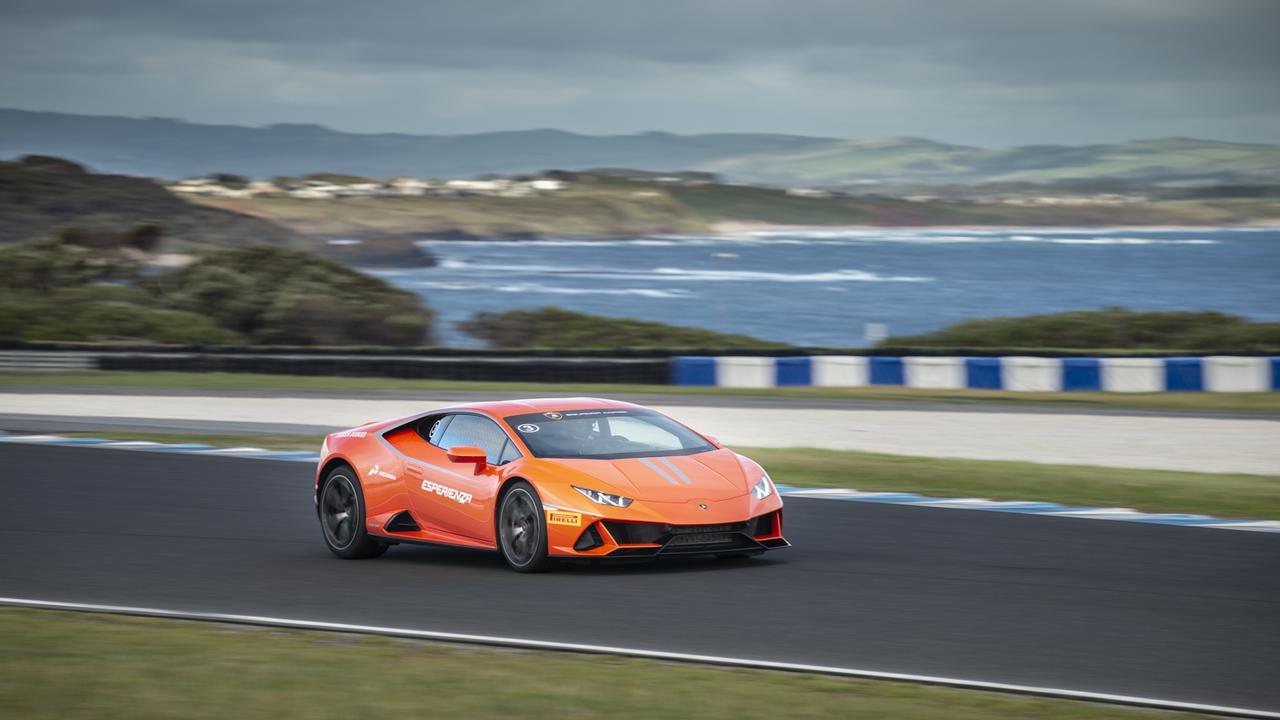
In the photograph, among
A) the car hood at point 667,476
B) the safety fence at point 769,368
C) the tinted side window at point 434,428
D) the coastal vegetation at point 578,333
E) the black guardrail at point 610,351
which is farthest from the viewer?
the coastal vegetation at point 578,333

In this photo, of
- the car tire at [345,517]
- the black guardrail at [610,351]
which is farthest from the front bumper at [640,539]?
the black guardrail at [610,351]

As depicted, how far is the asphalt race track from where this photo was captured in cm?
742

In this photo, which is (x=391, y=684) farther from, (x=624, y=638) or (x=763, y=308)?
(x=763, y=308)

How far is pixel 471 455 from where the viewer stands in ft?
33.2

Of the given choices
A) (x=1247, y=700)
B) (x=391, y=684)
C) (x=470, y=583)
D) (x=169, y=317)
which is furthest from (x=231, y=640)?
(x=169, y=317)

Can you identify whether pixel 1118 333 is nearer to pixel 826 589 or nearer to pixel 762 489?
pixel 762 489

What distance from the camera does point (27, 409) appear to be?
82.4ft

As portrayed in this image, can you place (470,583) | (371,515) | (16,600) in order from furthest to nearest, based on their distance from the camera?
1. (371,515)
2. (470,583)
3. (16,600)

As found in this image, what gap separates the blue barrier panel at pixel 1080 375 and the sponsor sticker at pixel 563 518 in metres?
19.6

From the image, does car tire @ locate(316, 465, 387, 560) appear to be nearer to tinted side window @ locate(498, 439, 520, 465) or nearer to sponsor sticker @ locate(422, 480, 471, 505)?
sponsor sticker @ locate(422, 480, 471, 505)

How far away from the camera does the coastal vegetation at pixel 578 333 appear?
3997 cm

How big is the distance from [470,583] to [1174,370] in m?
20.1

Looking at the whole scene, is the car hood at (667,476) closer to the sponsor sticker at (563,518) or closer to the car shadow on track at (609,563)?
the sponsor sticker at (563,518)

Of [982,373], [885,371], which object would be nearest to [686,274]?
[885,371]
